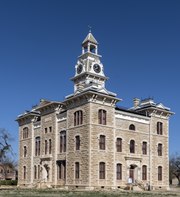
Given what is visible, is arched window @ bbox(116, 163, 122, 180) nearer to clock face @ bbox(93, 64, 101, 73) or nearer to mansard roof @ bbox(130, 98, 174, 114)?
mansard roof @ bbox(130, 98, 174, 114)

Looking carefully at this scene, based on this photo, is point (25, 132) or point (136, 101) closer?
point (136, 101)

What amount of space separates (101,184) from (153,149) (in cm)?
1101

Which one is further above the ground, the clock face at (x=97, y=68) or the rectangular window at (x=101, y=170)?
the clock face at (x=97, y=68)

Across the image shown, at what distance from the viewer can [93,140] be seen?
45969 millimetres

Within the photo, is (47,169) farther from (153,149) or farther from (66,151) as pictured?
(153,149)

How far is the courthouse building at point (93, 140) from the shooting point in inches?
1827

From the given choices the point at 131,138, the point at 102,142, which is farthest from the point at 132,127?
the point at 102,142

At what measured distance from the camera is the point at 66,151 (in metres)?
49.6

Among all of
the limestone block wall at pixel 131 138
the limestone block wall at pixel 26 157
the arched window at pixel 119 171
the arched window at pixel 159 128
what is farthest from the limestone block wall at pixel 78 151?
the arched window at pixel 159 128

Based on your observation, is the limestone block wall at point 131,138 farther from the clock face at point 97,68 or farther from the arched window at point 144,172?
the clock face at point 97,68

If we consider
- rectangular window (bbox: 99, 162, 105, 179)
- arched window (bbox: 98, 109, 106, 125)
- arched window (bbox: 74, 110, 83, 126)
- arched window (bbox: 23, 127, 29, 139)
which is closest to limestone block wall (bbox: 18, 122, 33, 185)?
arched window (bbox: 23, 127, 29, 139)

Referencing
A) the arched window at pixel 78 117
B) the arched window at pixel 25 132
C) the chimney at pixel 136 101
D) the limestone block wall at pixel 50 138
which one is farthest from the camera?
the arched window at pixel 25 132

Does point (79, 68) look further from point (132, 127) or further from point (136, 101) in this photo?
point (132, 127)

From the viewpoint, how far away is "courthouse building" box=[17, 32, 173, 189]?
46.4 meters
